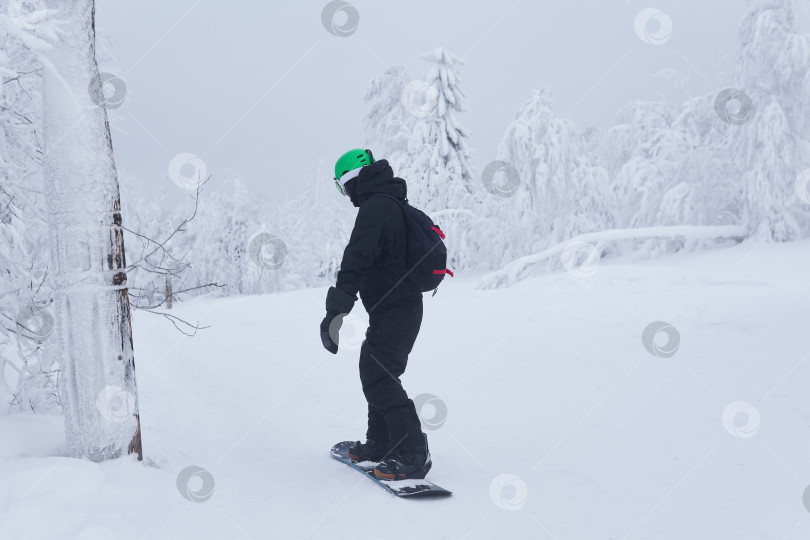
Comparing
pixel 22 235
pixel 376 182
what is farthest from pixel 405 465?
pixel 22 235

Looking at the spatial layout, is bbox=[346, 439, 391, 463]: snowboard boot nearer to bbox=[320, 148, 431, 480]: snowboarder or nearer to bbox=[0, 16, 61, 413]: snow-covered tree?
bbox=[320, 148, 431, 480]: snowboarder

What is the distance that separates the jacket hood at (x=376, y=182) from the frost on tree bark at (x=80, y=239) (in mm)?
1632

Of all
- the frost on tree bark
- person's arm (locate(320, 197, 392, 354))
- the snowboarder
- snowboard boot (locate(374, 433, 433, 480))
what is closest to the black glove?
person's arm (locate(320, 197, 392, 354))

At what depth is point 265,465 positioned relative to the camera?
3775 millimetres

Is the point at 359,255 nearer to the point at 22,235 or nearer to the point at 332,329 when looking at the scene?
the point at 332,329

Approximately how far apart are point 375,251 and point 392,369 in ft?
2.75

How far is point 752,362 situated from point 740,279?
385cm

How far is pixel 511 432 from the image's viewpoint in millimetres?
4930

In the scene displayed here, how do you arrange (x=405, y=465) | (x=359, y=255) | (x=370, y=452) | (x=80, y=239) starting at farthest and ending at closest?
(x=370, y=452) < (x=405, y=465) < (x=359, y=255) < (x=80, y=239)

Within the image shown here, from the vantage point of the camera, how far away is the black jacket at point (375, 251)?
3359 mm

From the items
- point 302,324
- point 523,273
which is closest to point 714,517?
point 302,324

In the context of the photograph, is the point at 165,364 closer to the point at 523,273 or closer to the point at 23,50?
the point at 23,50

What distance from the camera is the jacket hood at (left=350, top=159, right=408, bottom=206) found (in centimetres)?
367

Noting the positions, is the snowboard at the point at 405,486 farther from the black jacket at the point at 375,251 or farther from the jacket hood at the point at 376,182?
the jacket hood at the point at 376,182
